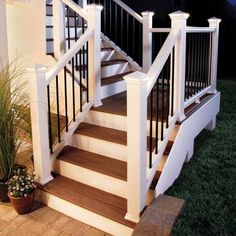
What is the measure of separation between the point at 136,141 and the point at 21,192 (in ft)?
3.67

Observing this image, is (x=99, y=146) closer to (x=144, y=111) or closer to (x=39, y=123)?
(x=39, y=123)

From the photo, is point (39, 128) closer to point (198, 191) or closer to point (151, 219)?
point (151, 219)

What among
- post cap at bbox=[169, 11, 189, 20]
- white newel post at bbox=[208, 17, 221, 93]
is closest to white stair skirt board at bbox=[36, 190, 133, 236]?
post cap at bbox=[169, 11, 189, 20]

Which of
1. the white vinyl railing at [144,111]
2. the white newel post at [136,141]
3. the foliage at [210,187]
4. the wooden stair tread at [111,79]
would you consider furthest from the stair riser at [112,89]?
the white newel post at [136,141]

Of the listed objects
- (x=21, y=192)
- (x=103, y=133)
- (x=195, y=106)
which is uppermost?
(x=195, y=106)

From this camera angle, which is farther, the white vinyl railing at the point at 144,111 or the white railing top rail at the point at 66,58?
the white railing top rail at the point at 66,58

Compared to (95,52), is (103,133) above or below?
below

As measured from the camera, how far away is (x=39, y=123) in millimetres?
2963

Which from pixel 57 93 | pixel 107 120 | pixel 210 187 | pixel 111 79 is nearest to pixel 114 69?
pixel 111 79

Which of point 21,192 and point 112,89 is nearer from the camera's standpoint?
point 21,192

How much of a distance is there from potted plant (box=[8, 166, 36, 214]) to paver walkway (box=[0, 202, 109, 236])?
80mm

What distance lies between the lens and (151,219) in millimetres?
2389

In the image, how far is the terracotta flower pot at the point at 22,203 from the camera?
110 inches

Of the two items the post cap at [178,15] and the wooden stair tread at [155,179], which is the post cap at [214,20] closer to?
the post cap at [178,15]
